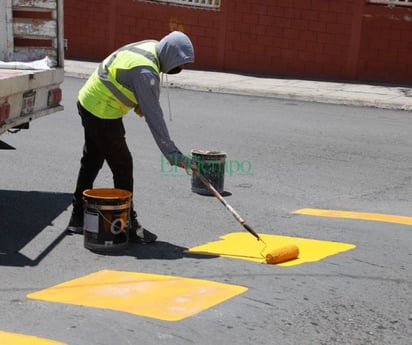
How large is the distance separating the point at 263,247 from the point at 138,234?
101 centimetres

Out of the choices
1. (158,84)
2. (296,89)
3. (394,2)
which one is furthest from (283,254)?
(394,2)

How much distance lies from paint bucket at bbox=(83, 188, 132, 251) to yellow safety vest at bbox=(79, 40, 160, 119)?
0.68m

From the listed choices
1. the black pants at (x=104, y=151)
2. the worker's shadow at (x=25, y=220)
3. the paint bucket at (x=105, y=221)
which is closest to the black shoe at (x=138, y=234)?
the paint bucket at (x=105, y=221)

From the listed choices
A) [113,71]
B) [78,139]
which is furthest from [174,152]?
[78,139]

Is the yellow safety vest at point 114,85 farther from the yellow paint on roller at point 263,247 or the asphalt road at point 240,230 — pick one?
the yellow paint on roller at point 263,247

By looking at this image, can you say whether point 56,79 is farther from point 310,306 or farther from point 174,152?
point 310,306

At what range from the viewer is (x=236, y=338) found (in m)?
5.45

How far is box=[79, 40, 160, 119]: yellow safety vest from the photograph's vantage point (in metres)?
7.10

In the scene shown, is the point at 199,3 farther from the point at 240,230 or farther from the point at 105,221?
the point at 105,221

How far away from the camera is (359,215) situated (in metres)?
8.68

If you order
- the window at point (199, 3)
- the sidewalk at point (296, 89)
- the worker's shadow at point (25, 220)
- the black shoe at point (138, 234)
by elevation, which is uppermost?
the window at point (199, 3)

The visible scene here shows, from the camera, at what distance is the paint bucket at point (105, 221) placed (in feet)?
23.4

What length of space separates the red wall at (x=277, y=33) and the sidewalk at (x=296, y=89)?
608 mm

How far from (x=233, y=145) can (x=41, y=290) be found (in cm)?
615
